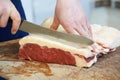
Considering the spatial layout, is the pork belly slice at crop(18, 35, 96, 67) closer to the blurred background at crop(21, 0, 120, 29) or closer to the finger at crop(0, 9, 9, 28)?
the finger at crop(0, 9, 9, 28)

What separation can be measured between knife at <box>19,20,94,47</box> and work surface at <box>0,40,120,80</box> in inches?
3.7

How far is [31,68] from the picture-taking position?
3.12 feet

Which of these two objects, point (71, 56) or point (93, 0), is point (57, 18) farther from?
point (93, 0)

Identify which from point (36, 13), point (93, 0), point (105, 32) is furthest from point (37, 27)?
point (93, 0)

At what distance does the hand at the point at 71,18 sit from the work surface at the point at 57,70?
13 cm

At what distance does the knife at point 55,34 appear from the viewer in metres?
0.90

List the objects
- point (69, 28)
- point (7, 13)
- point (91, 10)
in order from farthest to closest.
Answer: point (91, 10)
point (69, 28)
point (7, 13)

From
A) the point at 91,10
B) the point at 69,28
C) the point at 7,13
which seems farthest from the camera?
the point at 91,10

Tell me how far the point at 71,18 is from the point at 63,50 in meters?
0.14

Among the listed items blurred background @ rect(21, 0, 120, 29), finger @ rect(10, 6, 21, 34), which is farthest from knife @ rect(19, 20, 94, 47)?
blurred background @ rect(21, 0, 120, 29)

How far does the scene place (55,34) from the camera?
3.10 ft

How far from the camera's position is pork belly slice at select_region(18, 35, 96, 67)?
37.5 inches

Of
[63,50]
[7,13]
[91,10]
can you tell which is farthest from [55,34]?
[91,10]

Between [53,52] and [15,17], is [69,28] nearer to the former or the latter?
[53,52]
